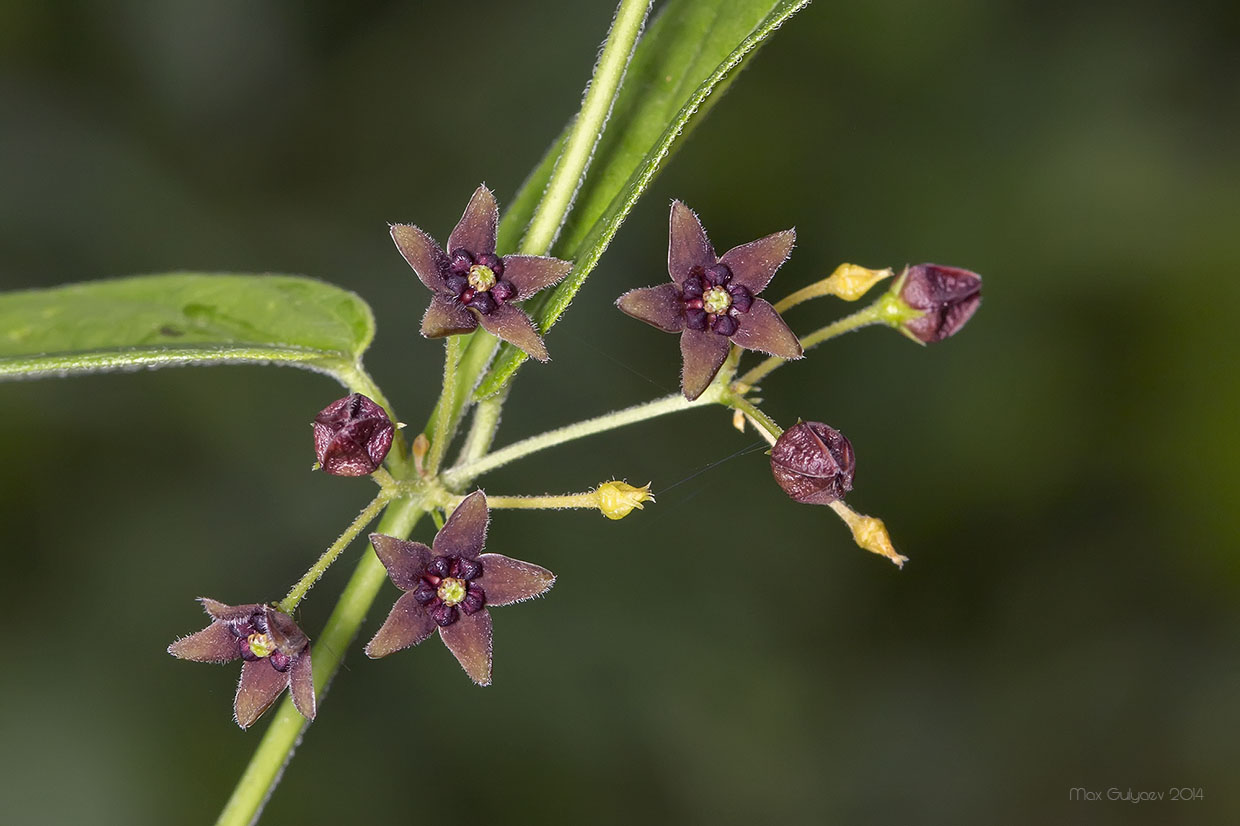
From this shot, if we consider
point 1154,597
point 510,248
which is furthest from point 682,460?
point 510,248

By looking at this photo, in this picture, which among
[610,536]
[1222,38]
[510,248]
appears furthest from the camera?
[1222,38]

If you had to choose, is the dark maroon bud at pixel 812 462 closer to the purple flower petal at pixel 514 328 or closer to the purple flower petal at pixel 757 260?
the purple flower petal at pixel 757 260

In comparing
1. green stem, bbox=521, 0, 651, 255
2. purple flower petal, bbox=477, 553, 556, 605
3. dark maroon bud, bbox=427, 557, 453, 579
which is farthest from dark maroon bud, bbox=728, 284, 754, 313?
dark maroon bud, bbox=427, 557, 453, 579

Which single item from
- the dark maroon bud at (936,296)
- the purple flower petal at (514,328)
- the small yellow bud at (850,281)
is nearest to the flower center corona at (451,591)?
the purple flower petal at (514,328)

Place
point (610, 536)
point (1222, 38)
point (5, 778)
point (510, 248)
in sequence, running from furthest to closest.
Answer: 1. point (1222, 38)
2. point (610, 536)
3. point (5, 778)
4. point (510, 248)

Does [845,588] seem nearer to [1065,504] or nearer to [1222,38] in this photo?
[1065,504]

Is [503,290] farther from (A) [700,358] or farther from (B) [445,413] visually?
(A) [700,358]

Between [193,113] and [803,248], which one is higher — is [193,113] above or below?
above
